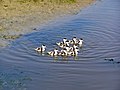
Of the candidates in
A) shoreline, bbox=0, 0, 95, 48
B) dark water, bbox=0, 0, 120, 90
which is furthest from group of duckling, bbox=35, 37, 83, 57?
shoreline, bbox=0, 0, 95, 48

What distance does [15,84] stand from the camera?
47.0 ft

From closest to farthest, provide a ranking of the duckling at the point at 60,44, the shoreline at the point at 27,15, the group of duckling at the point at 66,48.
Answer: the group of duckling at the point at 66,48 → the duckling at the point at 60,44 → the shoreline at the point at 27,15

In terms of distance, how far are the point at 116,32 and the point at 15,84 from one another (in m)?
10.6

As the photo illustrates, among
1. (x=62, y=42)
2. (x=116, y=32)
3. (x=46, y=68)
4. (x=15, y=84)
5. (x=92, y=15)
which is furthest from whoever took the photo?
(x=92, y=15)

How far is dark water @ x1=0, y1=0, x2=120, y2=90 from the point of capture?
14.5 metres

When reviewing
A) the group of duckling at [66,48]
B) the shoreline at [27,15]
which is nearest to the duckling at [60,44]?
the group of duckling at [66,48]

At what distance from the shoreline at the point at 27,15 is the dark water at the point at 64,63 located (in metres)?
0.89

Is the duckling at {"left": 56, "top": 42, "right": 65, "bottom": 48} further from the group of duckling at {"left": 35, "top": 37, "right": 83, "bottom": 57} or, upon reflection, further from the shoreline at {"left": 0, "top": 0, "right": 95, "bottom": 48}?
the shoreline at {"left": 0, "top": 0, "right": 95, "bottom": 48}

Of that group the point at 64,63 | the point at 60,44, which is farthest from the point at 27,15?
the point at 64,63

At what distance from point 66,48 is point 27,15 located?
32.0 feet

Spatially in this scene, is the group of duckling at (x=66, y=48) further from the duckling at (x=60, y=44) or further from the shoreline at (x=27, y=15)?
the shoreline at (x=27, y=15)

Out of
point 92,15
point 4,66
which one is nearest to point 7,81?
point 4,66

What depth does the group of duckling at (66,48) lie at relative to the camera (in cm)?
1788

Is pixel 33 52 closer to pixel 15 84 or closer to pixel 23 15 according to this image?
pixel 15 84
